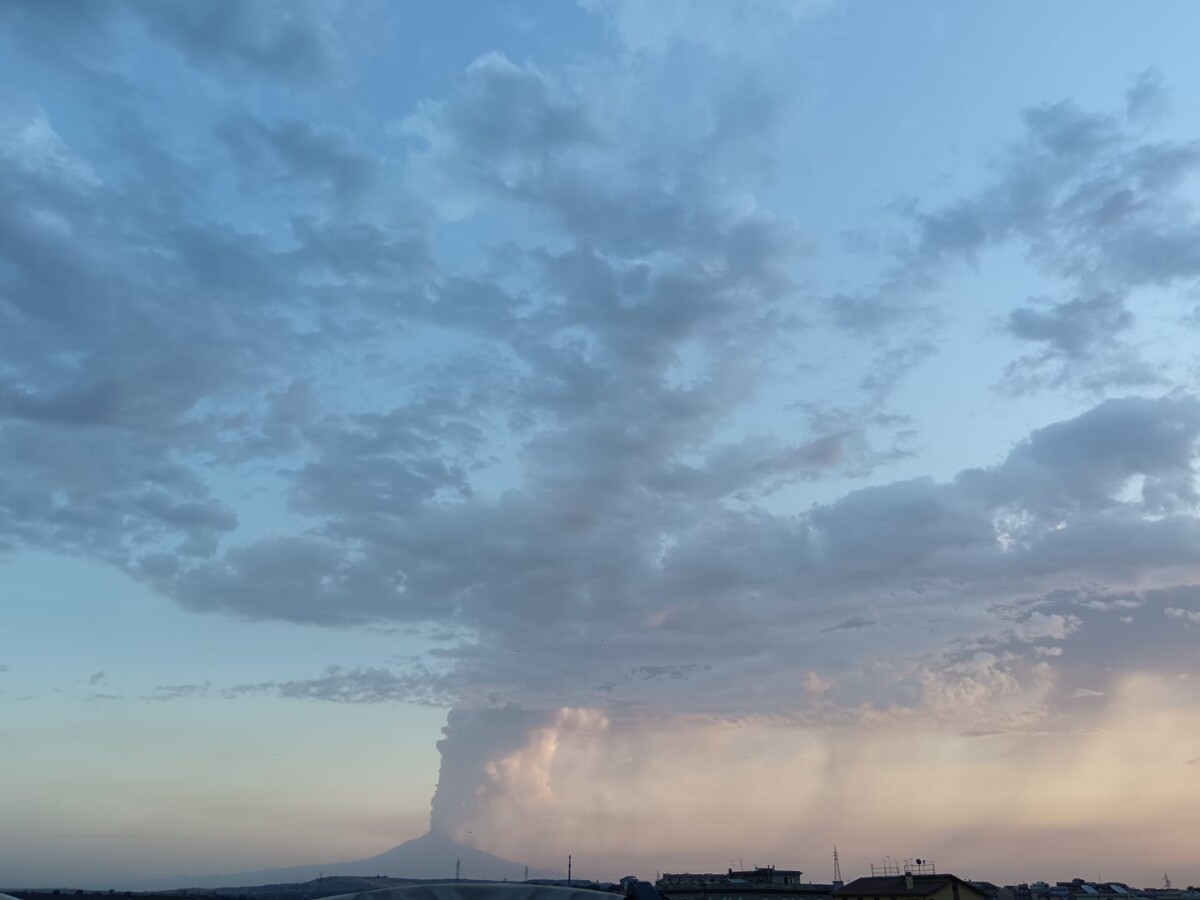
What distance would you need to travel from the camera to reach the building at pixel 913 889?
139500mm

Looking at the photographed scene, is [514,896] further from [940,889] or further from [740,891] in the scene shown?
[740,891]

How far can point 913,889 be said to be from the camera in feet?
470

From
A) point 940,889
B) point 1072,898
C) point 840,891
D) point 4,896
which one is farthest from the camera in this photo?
point 1072,898

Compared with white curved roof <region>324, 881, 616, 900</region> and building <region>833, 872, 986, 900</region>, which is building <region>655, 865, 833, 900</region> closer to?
building <region>833, 872, 986, 900</region>

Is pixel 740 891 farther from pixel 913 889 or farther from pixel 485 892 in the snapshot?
pixel 485 892

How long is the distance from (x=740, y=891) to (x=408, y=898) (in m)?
153

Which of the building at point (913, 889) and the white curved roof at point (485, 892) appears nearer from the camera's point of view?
the white curved roof at point (485, 892)

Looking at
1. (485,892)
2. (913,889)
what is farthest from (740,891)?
(485,892)

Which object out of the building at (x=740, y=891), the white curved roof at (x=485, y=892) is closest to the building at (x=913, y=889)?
the building at (x=740, y=891)

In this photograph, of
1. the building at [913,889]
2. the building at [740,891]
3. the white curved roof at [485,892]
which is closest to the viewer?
the white curved roof at [485,892]

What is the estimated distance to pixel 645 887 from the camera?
63.5 m

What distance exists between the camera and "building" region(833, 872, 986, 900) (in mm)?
139500

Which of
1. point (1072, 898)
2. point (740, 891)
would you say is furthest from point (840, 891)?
point (1072, 898)

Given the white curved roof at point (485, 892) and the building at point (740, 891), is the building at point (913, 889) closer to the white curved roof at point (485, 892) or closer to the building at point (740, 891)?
the building at point (740, 891)
